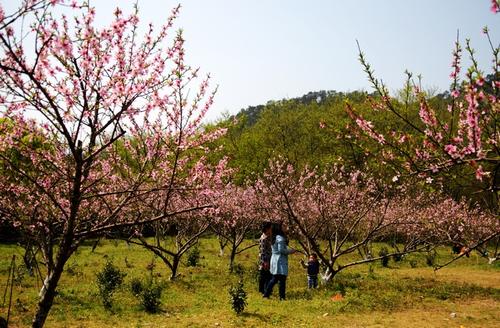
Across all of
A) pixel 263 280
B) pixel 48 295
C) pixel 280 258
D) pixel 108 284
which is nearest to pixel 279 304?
pixel 280 258

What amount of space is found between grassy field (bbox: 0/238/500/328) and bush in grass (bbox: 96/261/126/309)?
8.3 inches

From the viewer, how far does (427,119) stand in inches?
187

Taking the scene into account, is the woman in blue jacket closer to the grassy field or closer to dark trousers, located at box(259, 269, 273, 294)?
the grassy field

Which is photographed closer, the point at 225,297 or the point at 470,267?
the point at 225,297

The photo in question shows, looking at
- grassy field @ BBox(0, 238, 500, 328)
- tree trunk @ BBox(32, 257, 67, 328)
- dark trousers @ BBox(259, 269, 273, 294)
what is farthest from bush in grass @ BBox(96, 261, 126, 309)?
tree trunk @ BBox(32, 257, 67, 328)

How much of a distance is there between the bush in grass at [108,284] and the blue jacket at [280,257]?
4518 millimetres

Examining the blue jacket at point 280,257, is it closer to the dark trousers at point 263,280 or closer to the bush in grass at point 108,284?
the dark trousers at point 263,280

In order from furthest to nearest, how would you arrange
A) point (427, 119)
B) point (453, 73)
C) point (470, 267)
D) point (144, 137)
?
point (470, 267) < point (144, 137) < point (427, 119) < point (453, 73)

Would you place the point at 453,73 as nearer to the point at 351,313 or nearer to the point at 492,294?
the point at 351,313

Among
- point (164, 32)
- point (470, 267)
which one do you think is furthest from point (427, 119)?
point (470, 267)

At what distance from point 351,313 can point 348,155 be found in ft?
102

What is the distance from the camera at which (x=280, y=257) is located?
424 inches

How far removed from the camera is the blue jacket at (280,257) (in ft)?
35.2

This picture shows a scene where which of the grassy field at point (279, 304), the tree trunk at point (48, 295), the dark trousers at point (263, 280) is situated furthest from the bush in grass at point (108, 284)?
Answer: the tree trunk at point (48, 295)
